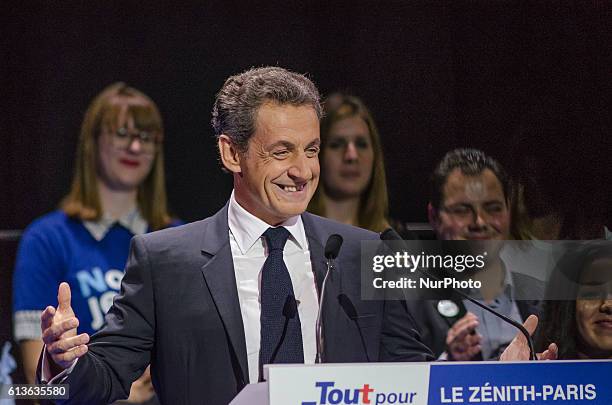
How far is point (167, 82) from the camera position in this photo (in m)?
3.63

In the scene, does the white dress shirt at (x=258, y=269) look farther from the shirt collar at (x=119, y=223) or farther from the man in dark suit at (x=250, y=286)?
the shirt collar at (x=119, y=223)

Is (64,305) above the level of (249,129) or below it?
below

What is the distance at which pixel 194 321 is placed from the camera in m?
2.99

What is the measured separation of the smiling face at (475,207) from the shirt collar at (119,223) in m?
1.25

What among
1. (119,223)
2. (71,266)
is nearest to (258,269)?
(119,223)

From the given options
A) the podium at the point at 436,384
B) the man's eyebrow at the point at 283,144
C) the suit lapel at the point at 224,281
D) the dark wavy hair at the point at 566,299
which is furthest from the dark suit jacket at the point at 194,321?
the dark wavy hair at the point at 566,299

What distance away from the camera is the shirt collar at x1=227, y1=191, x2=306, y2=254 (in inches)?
121

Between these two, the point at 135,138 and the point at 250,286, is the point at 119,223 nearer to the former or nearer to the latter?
the point at 135,138

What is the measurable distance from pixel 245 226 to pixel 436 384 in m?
0.98

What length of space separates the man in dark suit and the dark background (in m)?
0.47

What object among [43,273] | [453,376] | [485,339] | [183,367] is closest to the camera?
[453,376]

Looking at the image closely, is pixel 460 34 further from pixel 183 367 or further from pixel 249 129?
pixel 183 367

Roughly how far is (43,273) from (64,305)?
44.7 inches

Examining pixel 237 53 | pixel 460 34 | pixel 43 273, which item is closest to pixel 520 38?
pixel 460 34
